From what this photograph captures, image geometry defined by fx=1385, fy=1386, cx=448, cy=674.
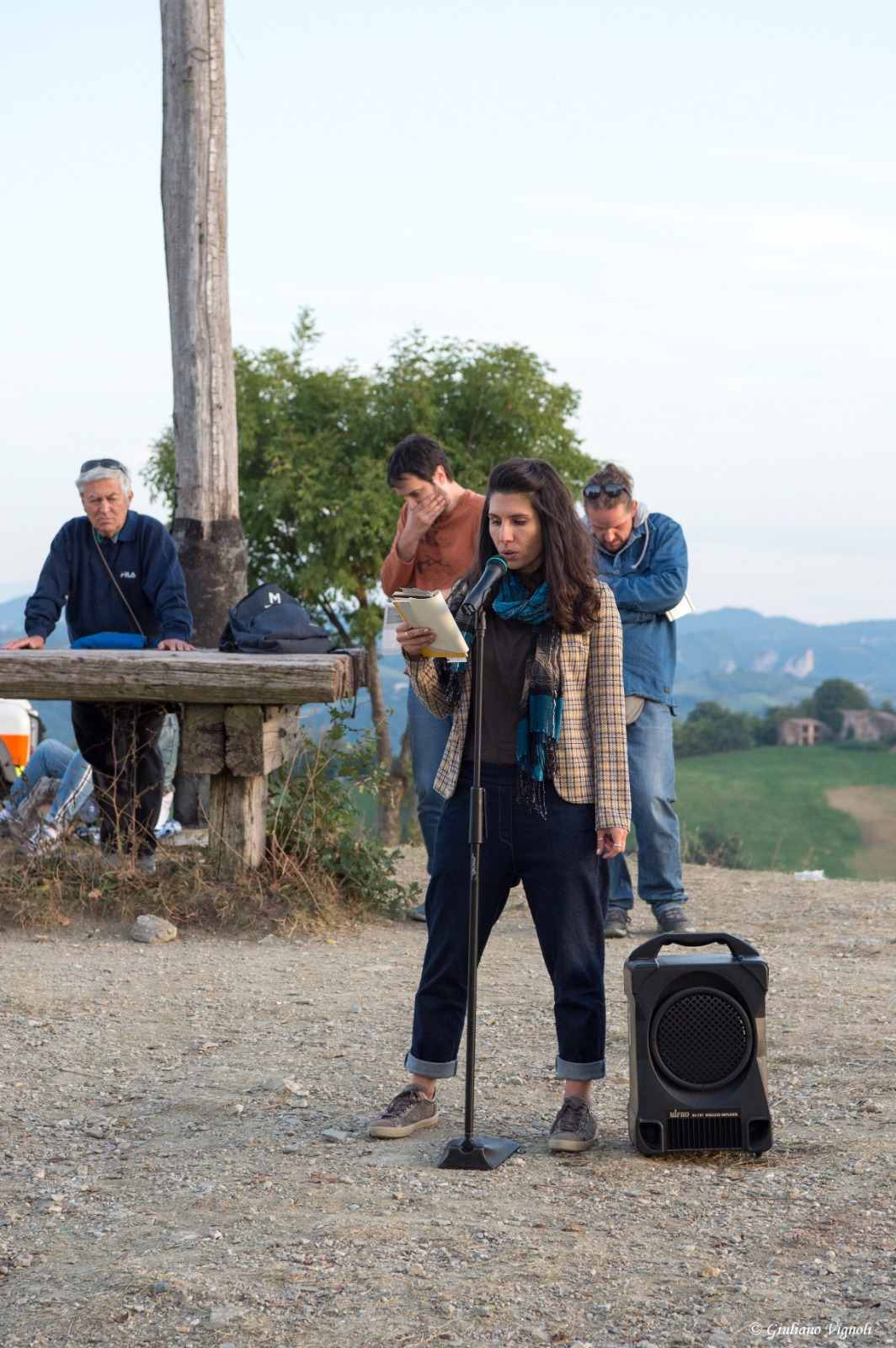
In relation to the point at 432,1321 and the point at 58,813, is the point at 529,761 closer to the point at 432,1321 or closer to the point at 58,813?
the point at 432,1321

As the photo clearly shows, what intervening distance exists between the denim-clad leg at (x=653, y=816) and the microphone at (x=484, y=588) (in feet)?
9.55

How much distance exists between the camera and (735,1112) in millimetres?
3691

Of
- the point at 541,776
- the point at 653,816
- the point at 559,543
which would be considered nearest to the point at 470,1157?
the point at 541,776

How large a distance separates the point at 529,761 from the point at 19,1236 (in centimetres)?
171

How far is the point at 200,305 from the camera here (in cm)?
853

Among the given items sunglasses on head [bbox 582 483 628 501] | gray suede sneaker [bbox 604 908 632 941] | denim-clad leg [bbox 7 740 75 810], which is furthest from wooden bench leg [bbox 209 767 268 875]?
sunglasses on head [bbox 582 483 628 501]

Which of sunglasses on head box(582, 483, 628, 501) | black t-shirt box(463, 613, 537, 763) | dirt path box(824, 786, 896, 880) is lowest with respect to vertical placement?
dirt path box(824, 786, 896, 880)

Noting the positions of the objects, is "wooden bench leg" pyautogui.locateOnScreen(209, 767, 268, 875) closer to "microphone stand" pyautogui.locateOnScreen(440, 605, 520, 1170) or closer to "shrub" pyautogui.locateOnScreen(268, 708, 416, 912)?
"shrub" pyautogui.locateOnScreen(268, 708, 416, 912)

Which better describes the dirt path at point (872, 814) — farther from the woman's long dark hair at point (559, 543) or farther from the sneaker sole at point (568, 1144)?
the woman's long dark hair at point (559, 543)

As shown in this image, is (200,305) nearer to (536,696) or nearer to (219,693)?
(219,693)

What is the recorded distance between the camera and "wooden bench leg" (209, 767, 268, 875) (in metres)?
6.80

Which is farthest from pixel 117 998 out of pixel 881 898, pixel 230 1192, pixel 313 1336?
pixel 881 898

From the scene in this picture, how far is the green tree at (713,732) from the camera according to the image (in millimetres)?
35156

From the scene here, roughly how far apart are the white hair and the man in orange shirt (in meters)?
1.62
